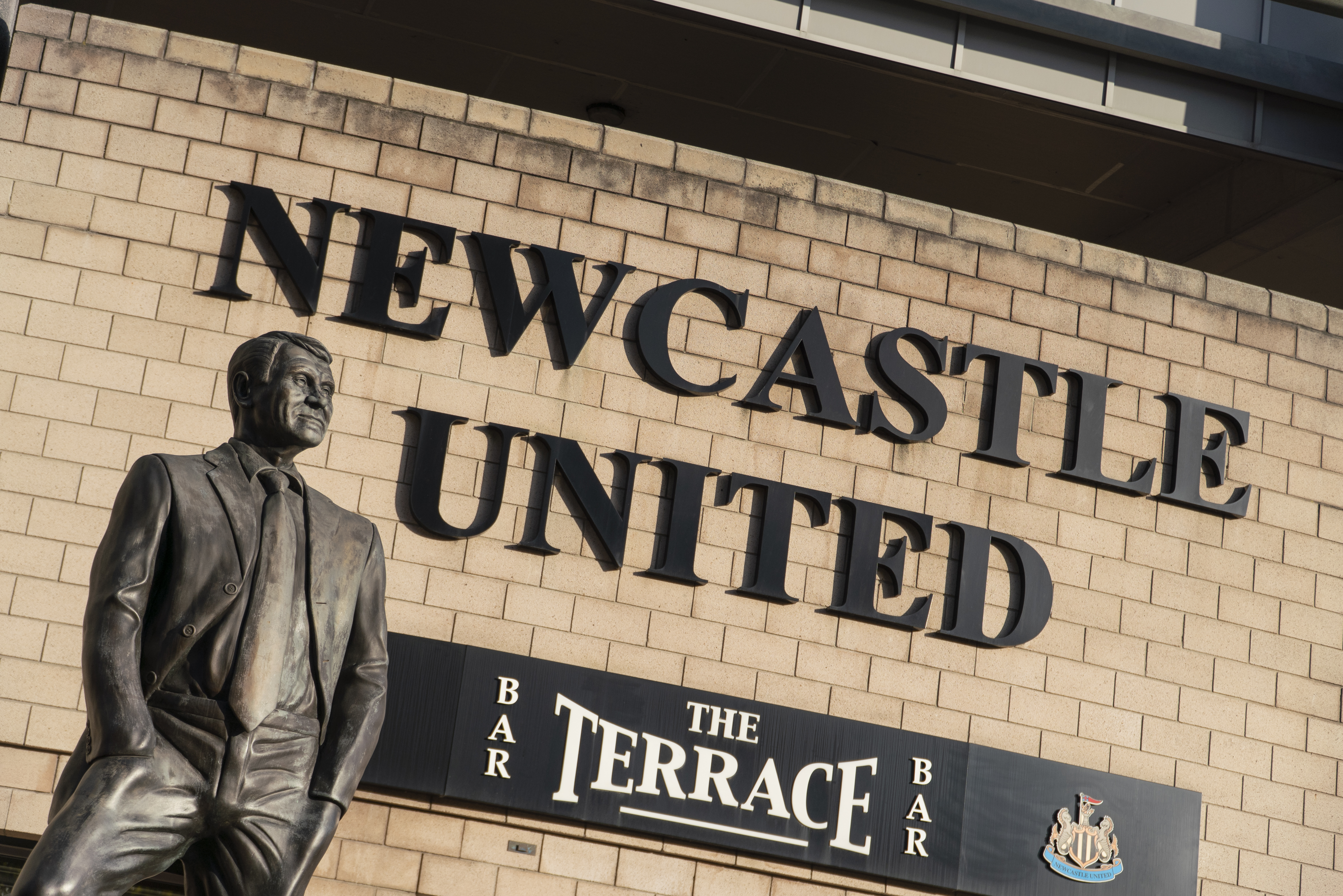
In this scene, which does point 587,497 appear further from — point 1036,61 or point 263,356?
point 1036,61

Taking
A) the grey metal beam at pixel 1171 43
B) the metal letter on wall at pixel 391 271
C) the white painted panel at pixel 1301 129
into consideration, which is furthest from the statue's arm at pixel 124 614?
the white painted panel at pixel 1301 129

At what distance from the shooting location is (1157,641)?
28.7 feet

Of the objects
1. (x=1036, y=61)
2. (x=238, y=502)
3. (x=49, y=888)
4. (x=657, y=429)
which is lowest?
(x=49, y=888)

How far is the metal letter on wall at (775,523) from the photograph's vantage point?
8.30m

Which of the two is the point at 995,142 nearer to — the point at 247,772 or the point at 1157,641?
the point at 1157,641

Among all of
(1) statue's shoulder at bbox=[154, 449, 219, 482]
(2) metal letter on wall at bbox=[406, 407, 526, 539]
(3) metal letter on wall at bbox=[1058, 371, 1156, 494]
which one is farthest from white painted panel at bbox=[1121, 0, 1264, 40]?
(1) statue's shoulder at bbox=[154, 449, 219, 482]

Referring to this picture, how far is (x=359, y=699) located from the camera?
4547mm

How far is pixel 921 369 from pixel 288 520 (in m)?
5.06

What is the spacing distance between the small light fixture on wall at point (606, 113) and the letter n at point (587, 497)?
5.07m

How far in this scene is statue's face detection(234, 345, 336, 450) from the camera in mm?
4625

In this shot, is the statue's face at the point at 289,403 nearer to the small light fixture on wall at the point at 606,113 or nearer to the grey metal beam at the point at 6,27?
the grey metal beam at the point at 6,27

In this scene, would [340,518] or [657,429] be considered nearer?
[340,518]

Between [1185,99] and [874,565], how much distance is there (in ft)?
16.2

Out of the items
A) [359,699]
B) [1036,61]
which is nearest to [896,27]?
[1036,61]
